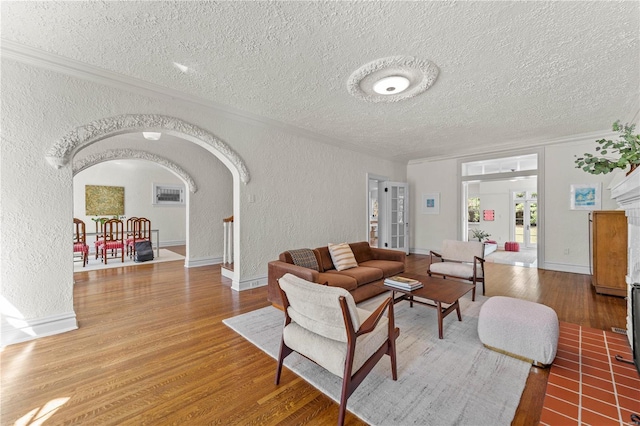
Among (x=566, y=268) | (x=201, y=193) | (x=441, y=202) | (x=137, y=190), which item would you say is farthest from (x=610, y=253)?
(x=137, y=190)

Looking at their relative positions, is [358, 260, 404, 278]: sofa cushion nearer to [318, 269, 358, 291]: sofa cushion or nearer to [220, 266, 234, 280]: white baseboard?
[318, 269, 358, 291]: sofa cushion

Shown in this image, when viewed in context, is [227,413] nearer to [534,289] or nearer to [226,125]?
[226,125]

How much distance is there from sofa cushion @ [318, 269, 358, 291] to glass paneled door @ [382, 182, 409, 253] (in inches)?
161

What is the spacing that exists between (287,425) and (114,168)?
955 cm

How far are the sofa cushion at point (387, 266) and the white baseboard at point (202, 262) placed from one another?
12.9ft

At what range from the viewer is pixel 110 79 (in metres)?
2.95

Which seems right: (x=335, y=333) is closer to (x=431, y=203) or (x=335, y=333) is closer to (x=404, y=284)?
(x=404, y=284)

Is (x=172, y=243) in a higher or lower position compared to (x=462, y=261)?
lower

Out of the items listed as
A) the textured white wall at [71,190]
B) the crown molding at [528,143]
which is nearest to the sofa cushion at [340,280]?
the textured white wall at [71,190]

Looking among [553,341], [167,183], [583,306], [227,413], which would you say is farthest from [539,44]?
[167,183]

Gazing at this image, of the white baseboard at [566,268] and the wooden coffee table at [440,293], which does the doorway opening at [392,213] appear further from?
the wooden coffee table at [440,293]

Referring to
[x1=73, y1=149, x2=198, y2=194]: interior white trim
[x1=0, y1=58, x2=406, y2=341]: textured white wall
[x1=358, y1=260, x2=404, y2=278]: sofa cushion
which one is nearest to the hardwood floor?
[x1=0, y1=58, x2=406, y2=341]: textured white wall

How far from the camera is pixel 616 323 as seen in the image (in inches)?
116

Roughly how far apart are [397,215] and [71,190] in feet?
22.3
